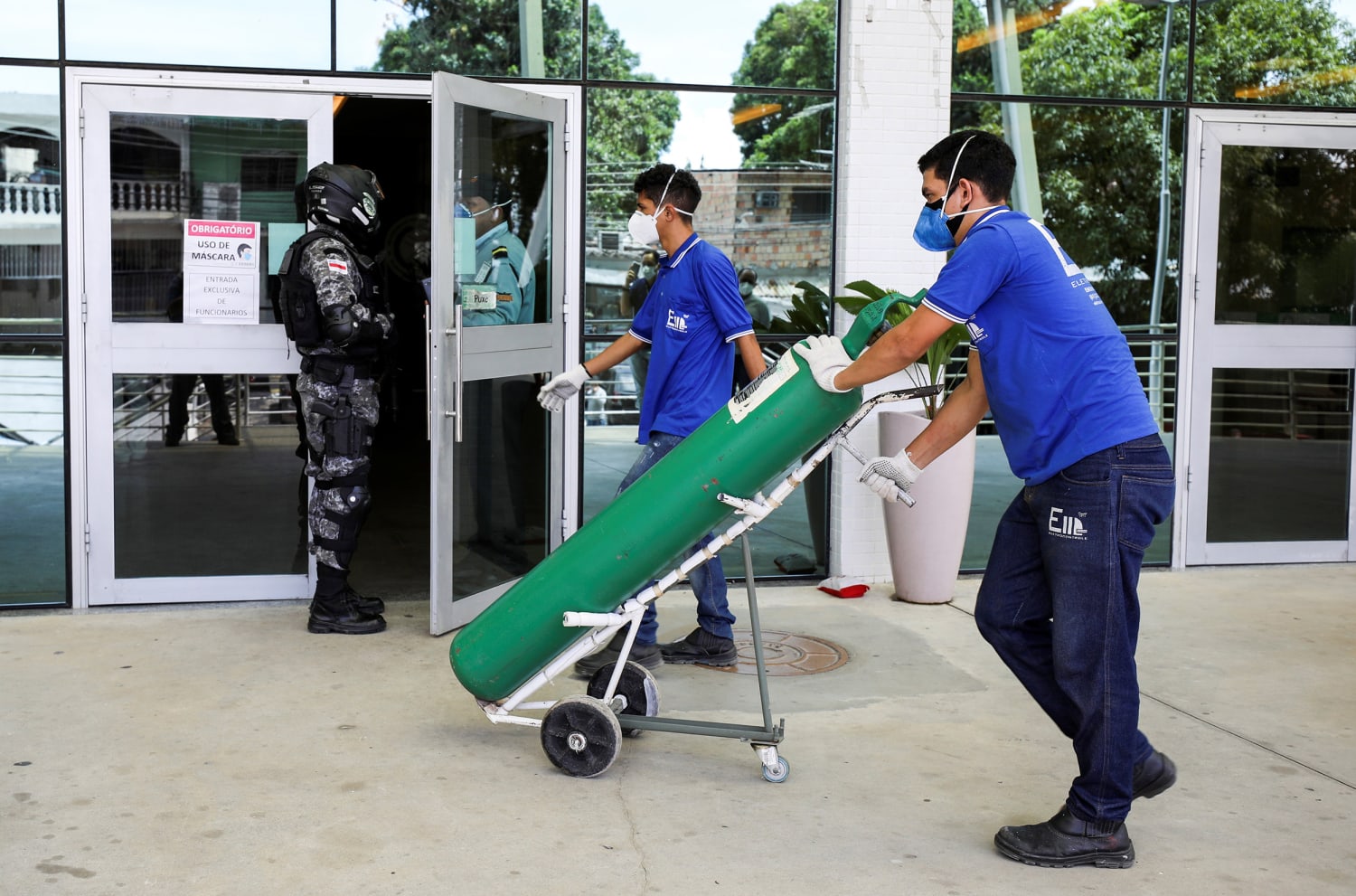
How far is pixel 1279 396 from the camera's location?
6.51m

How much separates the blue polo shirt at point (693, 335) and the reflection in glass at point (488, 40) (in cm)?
166

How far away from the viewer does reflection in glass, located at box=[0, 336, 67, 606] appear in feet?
17.4

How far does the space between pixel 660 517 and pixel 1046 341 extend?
3.51 ft

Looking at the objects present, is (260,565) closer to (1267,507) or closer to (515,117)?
(515,117)

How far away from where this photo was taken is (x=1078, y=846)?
3.05m

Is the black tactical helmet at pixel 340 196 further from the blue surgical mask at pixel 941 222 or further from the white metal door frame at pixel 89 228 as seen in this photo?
the blue surgical mask at pixel 941 222

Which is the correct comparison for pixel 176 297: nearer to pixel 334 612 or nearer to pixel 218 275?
pixel 218 275

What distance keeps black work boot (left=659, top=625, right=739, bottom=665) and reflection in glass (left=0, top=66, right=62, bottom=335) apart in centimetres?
283

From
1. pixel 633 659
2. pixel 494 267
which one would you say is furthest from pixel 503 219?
pixel 633 659

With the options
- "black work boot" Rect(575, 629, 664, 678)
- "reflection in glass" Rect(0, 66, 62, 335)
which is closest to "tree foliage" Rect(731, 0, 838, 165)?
"black work boot" Rect(575, 629, 664, 678)

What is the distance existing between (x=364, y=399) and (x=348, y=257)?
1.80ft

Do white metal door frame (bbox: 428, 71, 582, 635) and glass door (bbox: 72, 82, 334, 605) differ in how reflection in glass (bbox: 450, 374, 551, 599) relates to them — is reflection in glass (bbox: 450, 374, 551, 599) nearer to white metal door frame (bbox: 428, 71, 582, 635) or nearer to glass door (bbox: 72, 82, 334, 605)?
white metal door frame (bbox: 428, 71, 582, 635)

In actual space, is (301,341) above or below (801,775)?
above

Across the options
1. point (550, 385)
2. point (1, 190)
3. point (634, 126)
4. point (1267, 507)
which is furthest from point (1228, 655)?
point (1, 190)
